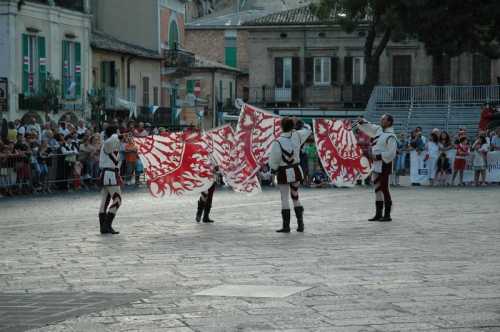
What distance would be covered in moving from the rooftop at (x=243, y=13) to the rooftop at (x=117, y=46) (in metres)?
18.8

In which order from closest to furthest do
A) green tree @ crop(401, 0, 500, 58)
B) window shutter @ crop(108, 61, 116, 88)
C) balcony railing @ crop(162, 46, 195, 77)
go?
1. green tree @ crop(401, 0, 500, 58)
2. window shutter @ crop(108, 61, 116, 88)
3. balcony railing @ crop(162, 46, 195, 77)

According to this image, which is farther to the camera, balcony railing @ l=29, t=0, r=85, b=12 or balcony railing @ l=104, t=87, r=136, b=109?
balcony railing @ l=104, t=87, r=136, b=109

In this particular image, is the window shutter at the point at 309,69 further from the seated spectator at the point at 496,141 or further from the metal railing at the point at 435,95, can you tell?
the seated spectator at the point at 496,141

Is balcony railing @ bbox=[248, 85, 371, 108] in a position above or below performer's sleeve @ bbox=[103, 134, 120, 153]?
above

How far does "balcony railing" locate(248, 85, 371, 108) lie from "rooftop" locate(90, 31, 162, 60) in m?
12.3

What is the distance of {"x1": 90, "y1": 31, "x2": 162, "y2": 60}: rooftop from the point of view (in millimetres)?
57209

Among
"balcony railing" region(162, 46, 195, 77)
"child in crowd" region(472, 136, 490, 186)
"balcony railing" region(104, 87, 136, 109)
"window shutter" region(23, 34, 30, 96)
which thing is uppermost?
"balcony railing" region(162, 46, 195, 77)

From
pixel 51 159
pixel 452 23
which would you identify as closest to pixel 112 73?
pixel 452 23

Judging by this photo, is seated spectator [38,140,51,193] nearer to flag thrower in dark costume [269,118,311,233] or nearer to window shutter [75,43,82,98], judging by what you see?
flag thrower in dark costume [269,118,311,233]

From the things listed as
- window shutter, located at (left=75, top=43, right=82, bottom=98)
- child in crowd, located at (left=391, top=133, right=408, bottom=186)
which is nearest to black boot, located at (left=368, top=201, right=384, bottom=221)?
child in crowd, located at (left=391, top=133, right=408, bottom=186)

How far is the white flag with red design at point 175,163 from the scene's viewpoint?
2164cm

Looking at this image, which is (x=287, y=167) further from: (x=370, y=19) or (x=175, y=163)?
(x=370, y=19)

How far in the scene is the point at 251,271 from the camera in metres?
13.1

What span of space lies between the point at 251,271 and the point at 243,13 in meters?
78.1
